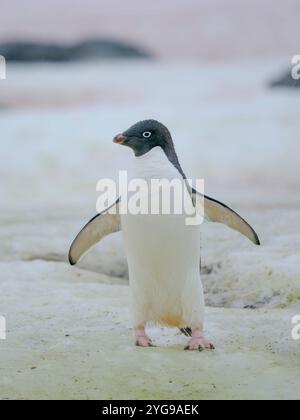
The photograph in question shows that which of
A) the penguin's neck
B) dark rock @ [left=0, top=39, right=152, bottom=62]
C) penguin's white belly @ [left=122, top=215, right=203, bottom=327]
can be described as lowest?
penguin's white belly @ [left=122, top=215, right=203, bottom=327]

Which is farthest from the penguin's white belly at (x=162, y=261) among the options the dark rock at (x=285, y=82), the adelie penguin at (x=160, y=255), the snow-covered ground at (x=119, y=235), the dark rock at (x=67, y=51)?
the dark rock at (x=67, y=51)

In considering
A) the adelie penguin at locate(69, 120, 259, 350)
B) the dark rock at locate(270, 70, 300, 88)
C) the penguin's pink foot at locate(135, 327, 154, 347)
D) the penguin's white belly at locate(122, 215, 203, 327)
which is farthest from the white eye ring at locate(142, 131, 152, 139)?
the dark rock at locate(270, 70, 300, 88)

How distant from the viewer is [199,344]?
239 cm

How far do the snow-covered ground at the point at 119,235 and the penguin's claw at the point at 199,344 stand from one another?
47mm

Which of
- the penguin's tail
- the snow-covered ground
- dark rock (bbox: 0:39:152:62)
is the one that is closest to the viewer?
the snow-covered ground

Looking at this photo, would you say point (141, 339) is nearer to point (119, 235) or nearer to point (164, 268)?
point (164, 268)

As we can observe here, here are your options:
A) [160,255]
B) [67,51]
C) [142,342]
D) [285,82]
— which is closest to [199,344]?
[142,342]

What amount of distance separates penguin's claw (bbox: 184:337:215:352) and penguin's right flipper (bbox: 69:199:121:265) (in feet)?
1.44

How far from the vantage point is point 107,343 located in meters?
2.45

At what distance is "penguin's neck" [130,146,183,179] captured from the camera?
7.80ft

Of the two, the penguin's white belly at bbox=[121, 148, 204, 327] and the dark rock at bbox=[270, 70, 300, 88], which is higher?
the dark rock at bbox=[270, 70, 300, 88]

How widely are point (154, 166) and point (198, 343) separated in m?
0.48

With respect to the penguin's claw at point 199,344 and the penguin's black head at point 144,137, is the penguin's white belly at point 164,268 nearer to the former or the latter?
the penguin's claw at point 199,344

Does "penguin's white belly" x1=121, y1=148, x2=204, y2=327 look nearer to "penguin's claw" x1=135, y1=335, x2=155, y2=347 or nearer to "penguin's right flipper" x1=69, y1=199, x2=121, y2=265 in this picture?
"penguin's claw" x1=135, y1=335, x2=155, y2=347
